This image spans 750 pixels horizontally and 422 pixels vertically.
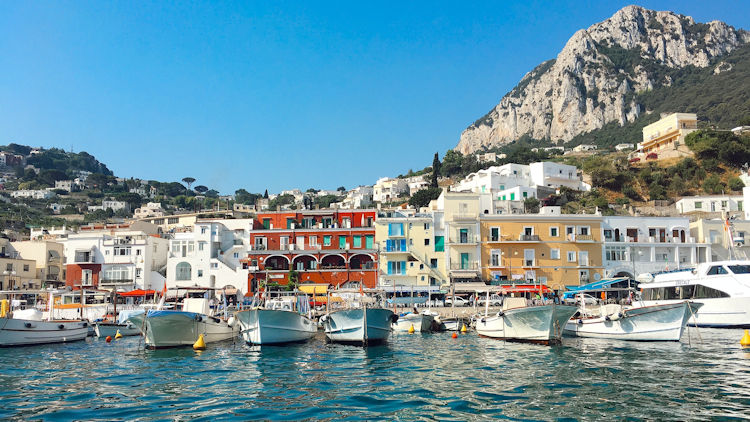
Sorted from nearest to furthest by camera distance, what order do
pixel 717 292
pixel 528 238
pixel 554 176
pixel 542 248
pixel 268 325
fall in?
1. pixel 268 325
2. pixel 717 292
3. pixel 528 238
4. pixel 542 248
5. pixel 554 176

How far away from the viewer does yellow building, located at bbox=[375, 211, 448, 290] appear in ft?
198

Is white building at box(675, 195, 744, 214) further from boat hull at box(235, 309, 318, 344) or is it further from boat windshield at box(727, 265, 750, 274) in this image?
boat hull at box(235, 309, 318, 344)

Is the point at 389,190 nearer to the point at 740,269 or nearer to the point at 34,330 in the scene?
the point at 740,269

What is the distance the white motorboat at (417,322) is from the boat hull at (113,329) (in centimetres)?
1877

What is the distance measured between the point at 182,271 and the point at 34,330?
32.5 meters

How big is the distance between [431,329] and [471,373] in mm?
20655

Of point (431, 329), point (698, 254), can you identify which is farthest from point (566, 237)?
point (431, 329)

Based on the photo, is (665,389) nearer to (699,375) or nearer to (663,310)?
(699,375)

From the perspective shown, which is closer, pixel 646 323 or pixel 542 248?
pixel 646 323

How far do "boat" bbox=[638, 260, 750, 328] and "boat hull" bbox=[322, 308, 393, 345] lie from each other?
1784cm

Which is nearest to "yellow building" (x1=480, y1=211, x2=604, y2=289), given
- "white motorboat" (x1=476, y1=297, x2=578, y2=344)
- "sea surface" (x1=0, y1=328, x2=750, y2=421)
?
"white motorboat" (x1=476, y1=297, x2=578, y2=344)

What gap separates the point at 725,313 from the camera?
36812 millimetres

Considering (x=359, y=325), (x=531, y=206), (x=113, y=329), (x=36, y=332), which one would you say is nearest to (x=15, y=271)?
(x=113, y=329)

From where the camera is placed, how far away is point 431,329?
41656 millimetres
